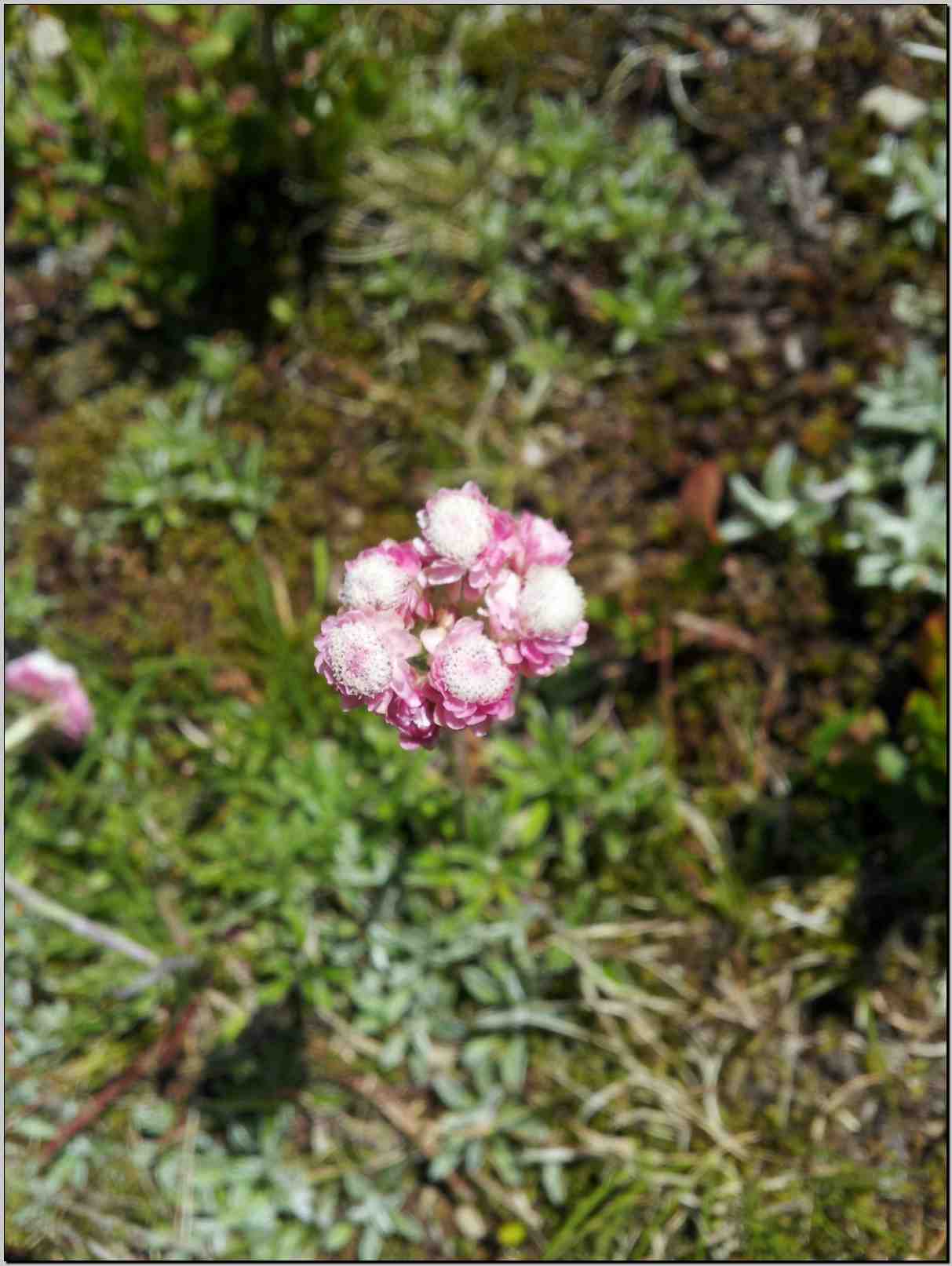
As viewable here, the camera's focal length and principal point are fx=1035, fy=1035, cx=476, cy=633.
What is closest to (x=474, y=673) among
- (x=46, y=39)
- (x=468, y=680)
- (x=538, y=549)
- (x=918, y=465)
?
(x=468, y=680)

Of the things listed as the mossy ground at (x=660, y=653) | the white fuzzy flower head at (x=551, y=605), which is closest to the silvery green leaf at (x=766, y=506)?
the mossy ground at (x=660, y=653)

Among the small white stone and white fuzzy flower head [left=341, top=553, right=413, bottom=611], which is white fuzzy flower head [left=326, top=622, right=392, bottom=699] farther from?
the small white stone

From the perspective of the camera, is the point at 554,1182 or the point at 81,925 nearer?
the point at 554,1182

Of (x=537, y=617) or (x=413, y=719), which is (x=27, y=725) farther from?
(x=537, y=617)

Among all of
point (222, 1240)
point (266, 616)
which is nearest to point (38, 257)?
point (266, 616)

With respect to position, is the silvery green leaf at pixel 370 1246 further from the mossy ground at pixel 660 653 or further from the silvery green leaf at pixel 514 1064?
the silvery green leaf at pixel 514 1064

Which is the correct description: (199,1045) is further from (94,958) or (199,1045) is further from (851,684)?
(851,684)
